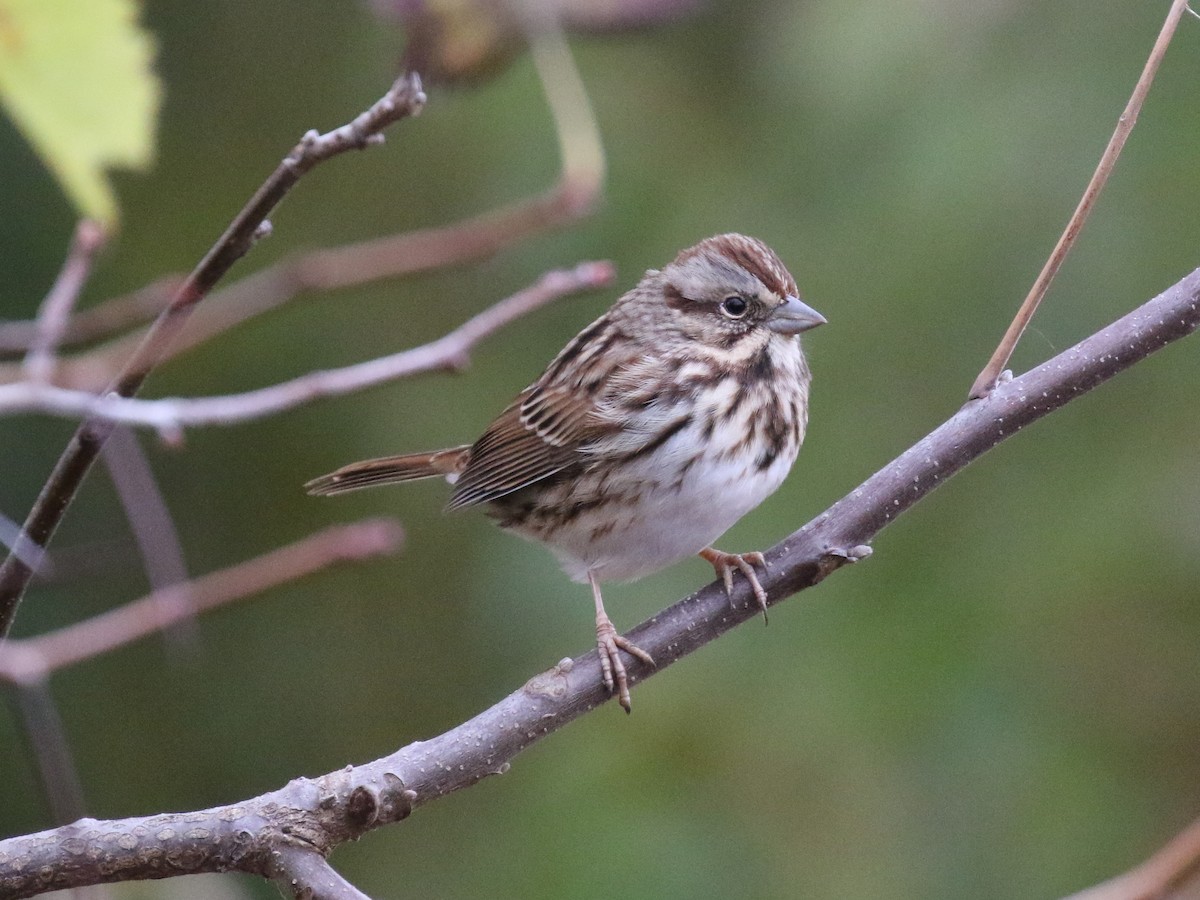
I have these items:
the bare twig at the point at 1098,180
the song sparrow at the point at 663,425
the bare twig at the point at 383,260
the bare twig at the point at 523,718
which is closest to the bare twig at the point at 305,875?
the bare twig at the point at 523,718

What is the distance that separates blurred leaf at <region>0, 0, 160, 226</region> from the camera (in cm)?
131

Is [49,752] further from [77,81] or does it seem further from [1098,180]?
[1098,180]

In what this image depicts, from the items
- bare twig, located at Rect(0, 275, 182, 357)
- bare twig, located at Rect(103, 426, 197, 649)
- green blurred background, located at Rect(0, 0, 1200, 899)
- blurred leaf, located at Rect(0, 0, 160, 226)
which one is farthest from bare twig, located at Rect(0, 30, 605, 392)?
green blurred background, located at Rect(0, 0, 1200, 899)

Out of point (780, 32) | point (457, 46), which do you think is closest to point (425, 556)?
point (780, 32)

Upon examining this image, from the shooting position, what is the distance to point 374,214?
5.01 metres

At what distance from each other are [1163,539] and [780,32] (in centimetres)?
176

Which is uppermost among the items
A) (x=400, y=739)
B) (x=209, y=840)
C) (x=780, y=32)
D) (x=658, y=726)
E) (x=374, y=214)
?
(x=374, y=214)

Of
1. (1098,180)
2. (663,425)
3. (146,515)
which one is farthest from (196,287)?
(663,425)

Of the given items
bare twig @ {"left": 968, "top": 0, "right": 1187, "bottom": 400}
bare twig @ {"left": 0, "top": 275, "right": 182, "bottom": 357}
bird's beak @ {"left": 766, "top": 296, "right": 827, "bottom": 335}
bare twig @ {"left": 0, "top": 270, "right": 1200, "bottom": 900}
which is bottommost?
bare twig @ {"left": 0, "top": 270, "right": 1200, "bottom": 900}

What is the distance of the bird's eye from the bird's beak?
62 mm

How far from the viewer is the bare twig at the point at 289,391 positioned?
1941mm

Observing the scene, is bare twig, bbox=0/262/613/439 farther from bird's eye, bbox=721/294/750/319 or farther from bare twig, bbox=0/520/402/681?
bird's eye, bbox=721/294/750/319

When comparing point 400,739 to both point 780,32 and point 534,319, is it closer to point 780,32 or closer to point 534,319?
point 534,319

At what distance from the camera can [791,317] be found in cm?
306
